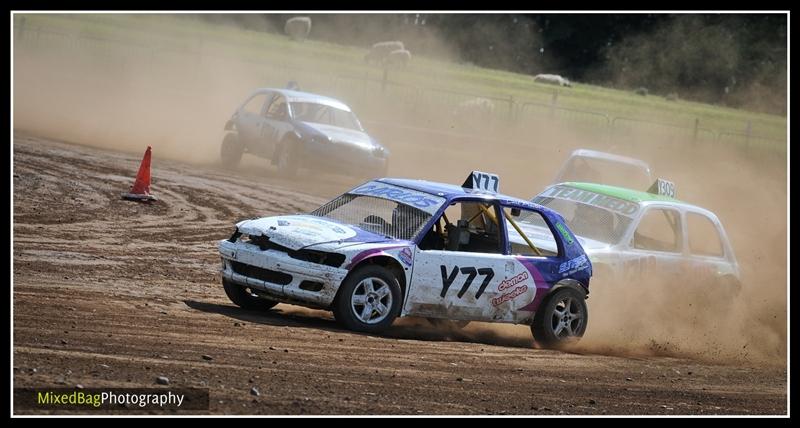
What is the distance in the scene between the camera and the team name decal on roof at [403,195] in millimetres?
10656

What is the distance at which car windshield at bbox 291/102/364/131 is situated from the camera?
2286 centimetres

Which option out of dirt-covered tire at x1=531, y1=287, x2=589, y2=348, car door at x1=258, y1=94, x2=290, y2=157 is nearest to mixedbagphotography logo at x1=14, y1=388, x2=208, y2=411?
dirt-covered tire at x1=531, y1=287, x2=589, y2=348

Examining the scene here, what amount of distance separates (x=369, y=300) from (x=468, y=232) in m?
1.20

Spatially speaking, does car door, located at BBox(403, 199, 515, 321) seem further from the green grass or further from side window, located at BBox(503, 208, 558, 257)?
the green grass

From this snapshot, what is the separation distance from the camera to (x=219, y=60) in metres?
36.8

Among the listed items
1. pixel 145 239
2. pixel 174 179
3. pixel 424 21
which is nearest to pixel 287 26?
pixel 424 21

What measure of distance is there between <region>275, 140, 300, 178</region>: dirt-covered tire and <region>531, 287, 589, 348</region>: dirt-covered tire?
38.8ft

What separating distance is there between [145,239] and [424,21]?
39852 mm

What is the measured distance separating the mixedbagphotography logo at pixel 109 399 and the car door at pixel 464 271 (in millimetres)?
3430

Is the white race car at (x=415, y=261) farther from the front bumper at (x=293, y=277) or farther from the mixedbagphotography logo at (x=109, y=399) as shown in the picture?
the mixedbagphotography logo at (x=109, y=399)

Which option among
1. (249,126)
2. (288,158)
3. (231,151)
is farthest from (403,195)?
(231,151)

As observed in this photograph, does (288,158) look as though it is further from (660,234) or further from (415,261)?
(415,261)
